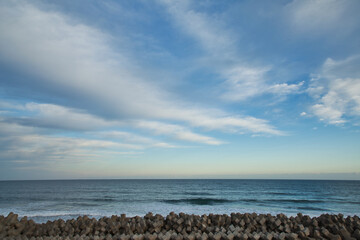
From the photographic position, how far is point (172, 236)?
4.83 meters

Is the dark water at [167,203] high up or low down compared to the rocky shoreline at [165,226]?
down

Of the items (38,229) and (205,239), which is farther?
(38,229)

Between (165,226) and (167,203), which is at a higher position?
(165,226)

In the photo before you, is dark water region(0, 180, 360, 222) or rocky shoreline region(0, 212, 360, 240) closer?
rocky shoreline region(0, 212, 360, 240)

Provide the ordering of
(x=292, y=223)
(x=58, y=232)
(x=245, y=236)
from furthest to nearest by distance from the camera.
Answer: (x=292, y=223), (x=58, y=232), (x=245, y=236)

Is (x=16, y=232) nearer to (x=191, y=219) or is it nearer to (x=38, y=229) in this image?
(x=38, y=229)

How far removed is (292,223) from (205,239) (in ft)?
9.51

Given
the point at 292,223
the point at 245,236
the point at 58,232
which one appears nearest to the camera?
the point at 245,236

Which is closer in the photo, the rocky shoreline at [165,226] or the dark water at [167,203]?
the rocky shoreline at [165,226]

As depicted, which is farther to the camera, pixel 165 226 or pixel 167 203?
pixel 167 203

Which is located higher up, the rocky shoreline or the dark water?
the rocky shoreline

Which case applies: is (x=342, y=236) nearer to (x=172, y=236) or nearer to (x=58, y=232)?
(x=172, y=236)

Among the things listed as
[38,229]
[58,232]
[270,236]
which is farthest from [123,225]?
[270,236]

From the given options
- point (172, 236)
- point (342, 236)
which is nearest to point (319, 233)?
point (342, 236)
